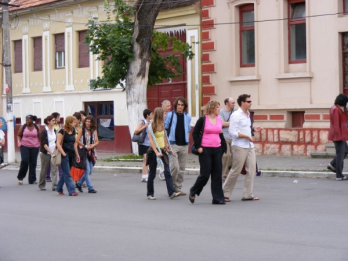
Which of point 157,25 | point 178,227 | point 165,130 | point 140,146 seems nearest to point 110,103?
point 157,25

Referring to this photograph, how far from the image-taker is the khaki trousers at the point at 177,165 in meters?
13.8

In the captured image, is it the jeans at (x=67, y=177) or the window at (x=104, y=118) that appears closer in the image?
the jeans at (x=67, y=177)

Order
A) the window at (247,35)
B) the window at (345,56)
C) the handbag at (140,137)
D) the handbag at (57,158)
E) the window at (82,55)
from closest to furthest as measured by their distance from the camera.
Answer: the handbag at (57,158) < the handbag at (140,137) < the window at (345,56) < the window at (247,35) < the window at (82,55)

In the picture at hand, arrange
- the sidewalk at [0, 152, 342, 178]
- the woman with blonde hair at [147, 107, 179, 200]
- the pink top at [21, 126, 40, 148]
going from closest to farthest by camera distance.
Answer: the woman with blonde hair at [147, 107, 179, 200], the sidewalk at [0, 152, 342, 178], the pink top at [21, 126, 40, 148]

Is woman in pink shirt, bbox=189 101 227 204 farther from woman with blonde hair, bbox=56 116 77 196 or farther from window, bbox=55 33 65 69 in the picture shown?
window, bbox=55 33 65 69

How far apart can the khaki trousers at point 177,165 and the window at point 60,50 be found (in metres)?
18.9

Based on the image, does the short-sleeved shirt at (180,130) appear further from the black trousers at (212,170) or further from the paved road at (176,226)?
the black trousers at (212,170)

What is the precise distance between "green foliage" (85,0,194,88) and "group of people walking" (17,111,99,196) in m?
5.89

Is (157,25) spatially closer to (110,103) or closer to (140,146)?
(110,103)

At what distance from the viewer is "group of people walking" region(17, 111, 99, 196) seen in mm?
14781

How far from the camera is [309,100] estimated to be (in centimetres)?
2247

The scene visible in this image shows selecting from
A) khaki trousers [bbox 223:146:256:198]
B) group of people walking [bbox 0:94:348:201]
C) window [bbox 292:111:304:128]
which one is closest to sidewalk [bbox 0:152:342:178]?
group of people walking [bbox 0:94:348:201]

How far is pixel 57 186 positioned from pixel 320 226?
268 inches

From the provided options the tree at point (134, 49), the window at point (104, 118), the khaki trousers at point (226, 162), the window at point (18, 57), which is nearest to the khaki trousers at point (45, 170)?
the khaki trousers at point (226, 162)
